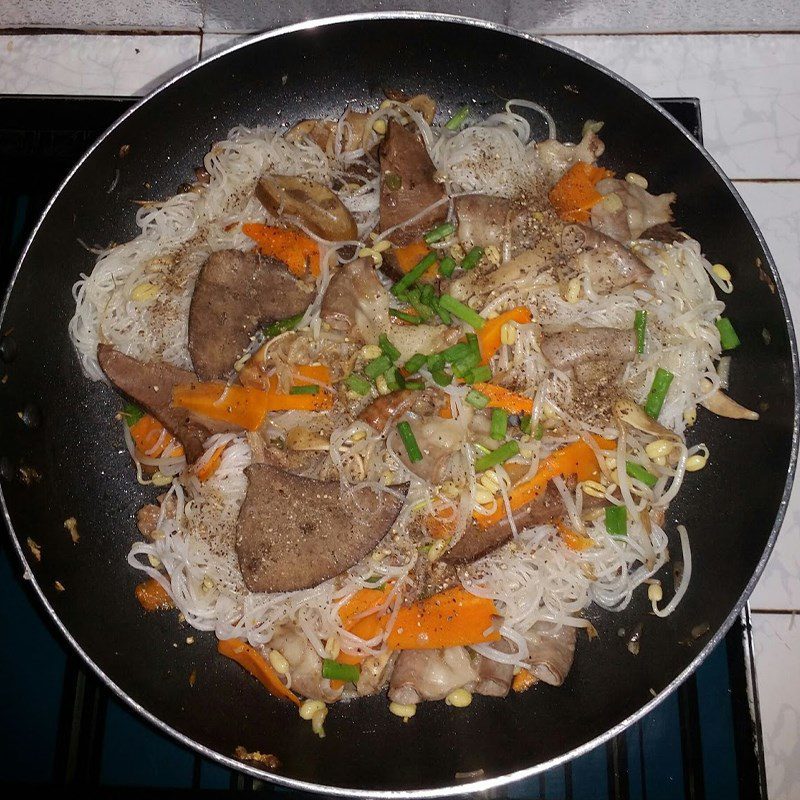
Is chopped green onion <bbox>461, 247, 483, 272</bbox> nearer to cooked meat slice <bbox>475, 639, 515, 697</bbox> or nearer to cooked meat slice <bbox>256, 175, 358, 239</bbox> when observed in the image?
cooked meat slice <bbox>256, 175, 358, 239</bbox>

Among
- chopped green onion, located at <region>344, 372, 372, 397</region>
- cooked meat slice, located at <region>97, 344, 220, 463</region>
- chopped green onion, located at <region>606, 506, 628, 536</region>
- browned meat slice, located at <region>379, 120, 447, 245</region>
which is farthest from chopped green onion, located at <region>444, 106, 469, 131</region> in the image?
chopped green onion, located at <region>606, 506, 628, 536</region>

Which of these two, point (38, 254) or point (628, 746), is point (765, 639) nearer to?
point (628, 746)

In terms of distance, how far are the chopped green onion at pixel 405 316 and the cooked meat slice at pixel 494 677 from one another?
162cm

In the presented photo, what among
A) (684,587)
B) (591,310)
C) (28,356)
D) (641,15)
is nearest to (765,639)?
(684,587)

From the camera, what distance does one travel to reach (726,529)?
321 cm

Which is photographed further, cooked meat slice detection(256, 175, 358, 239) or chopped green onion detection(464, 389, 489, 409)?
cooked meat slice detection(256, 175, 358, 239)

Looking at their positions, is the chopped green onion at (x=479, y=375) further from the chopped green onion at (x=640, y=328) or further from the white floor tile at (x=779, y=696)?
the white floor tile at (x=779, y=696)

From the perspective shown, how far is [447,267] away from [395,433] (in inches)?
34.1

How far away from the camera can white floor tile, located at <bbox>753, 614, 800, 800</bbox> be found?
3281 millimetres

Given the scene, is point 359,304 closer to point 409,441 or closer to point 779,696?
point 409,441

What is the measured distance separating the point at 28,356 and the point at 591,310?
8.98 ft

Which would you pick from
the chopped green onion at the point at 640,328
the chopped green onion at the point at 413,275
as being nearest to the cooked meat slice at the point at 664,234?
the chopped green onion at the point at 640,328

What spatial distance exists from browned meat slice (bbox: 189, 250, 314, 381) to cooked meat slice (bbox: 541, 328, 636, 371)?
1.24 metres

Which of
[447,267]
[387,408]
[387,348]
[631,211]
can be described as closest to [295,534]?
[387,408]
